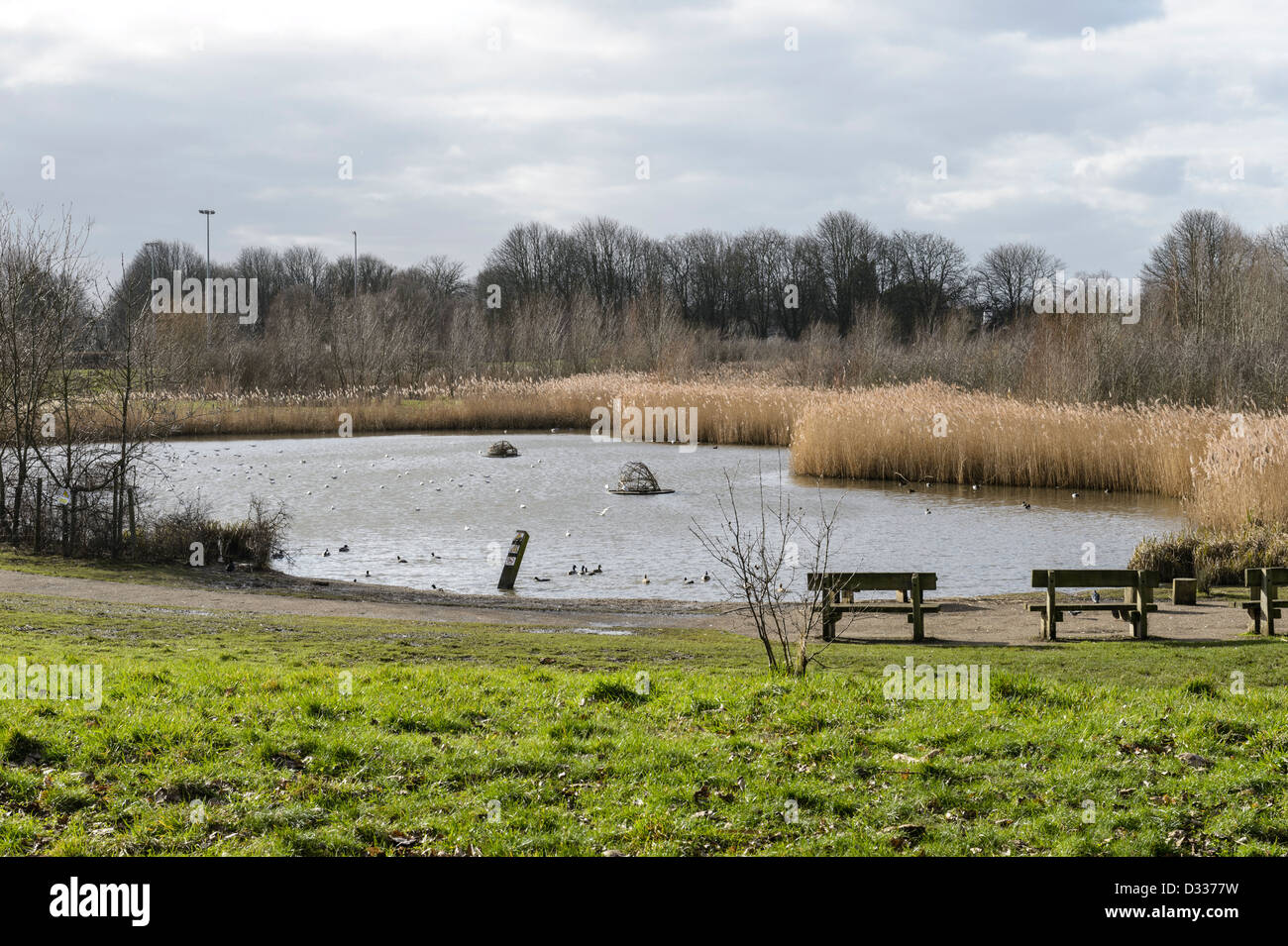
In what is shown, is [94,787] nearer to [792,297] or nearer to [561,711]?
[561,711]

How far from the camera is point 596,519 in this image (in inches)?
1022

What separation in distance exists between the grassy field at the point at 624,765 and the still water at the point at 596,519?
29.9 ft

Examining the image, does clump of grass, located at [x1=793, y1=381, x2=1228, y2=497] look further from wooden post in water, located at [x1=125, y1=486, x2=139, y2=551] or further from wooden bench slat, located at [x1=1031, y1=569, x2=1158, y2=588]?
wooden post in water, located at [x1=125, y1=486, x2=139, y2=551]

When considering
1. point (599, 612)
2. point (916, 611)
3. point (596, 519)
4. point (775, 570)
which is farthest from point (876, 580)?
point (596, 519)

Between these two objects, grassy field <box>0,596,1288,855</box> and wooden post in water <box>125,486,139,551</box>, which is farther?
wooden post in water <box>125,486,139,551</box>

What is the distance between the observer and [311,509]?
28078 mm

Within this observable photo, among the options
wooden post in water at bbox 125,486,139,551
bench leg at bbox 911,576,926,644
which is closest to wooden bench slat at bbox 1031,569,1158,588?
bench leg at bbox 911,576,926,644

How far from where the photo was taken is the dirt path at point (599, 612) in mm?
14078

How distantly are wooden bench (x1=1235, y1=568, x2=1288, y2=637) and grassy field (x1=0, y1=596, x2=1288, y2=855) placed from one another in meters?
3.55

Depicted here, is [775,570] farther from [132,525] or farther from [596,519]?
[596,519]

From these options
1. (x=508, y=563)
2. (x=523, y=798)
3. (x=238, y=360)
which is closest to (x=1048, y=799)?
(x=523, y=798)

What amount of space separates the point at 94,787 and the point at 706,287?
9965 cm

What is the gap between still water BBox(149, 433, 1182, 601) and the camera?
20.0 m
